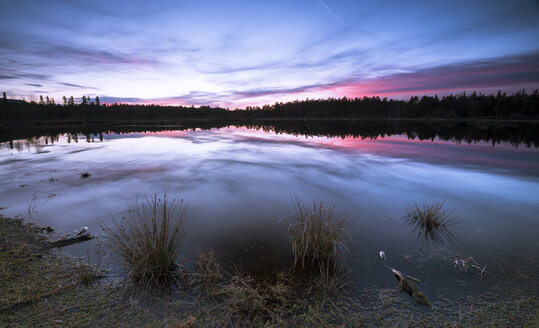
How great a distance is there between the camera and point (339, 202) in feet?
28.7

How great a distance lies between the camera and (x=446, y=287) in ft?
13.6

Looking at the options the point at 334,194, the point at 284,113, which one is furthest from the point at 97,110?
the point at 334,194

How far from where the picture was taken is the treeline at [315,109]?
311ft

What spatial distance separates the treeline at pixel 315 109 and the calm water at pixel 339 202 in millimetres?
99628

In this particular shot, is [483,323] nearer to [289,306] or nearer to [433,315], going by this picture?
[433,315]

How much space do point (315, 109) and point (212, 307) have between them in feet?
546

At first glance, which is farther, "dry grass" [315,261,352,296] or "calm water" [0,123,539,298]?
"calm water" [0,123,539,298]

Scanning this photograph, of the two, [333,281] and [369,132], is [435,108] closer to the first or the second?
[369,132]

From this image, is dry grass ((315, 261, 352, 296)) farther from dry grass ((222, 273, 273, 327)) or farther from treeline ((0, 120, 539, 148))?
treeline ((0, 120, 539, 148))

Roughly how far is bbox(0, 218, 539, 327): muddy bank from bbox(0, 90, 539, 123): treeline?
108 m

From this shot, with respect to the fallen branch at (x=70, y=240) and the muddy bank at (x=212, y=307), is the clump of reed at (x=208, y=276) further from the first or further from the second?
the fallen branch at (x=70, y=240)

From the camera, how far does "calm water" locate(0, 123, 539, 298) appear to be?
4832mm

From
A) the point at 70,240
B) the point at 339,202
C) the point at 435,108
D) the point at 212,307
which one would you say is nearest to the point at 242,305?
the point at 212,307

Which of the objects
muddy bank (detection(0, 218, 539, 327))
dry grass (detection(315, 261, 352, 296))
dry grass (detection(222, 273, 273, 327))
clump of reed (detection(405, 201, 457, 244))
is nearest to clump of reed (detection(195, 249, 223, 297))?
muddy bank (detection(0, 218, 539, 327))
